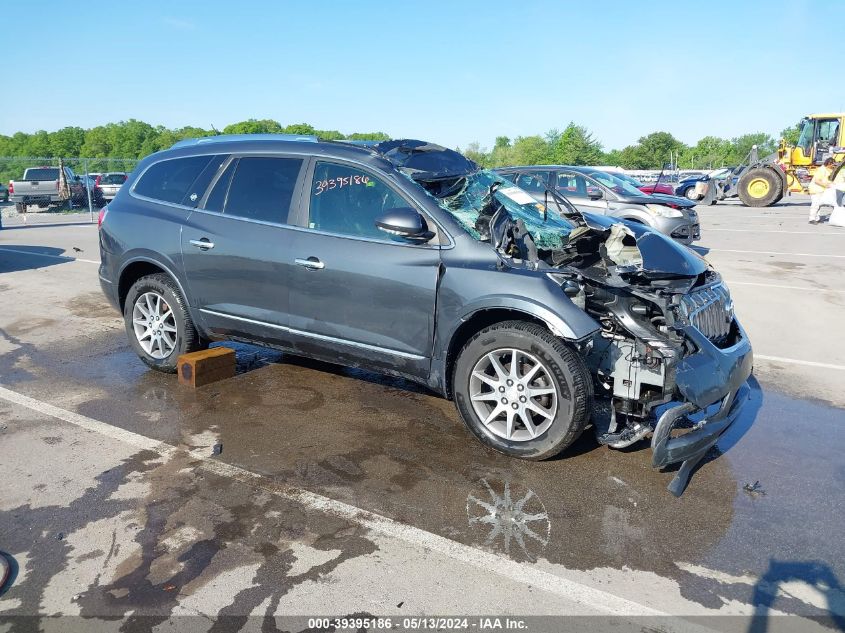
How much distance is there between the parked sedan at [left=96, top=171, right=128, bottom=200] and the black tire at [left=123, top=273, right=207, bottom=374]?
22459 millimetres

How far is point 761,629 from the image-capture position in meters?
2.59

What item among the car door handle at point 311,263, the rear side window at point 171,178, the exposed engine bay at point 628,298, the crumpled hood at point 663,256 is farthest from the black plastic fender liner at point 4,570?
the crumpled hood at point 663,256

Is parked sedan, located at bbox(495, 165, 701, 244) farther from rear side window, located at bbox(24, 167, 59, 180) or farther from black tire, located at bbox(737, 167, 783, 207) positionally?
rear side window, located at bbox(24, 167, 59, 180)

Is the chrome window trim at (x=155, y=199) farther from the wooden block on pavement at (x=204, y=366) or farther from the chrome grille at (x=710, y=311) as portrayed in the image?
the chrome grille at (x=710, y=311)

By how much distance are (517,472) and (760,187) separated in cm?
2423

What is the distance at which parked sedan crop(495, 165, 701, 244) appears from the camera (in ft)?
38.4

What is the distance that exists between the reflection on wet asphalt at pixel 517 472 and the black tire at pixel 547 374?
0.14 m

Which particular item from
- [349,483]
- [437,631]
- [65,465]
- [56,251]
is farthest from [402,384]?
[56,251]

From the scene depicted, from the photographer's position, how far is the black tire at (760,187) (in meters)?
23.8

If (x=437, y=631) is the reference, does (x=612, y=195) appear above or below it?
above

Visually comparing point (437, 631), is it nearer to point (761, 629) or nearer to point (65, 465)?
point (761, 629)

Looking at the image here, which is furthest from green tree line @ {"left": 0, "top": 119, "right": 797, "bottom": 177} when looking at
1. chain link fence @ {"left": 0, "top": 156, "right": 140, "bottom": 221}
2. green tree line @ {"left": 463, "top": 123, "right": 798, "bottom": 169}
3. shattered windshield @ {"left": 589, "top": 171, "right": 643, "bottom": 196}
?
shattered windshield @ {"left": 589, "top": 171, "right": 643, "bottom": 196}

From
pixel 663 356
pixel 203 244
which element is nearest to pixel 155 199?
pixel 203 244

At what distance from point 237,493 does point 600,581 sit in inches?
77.1
